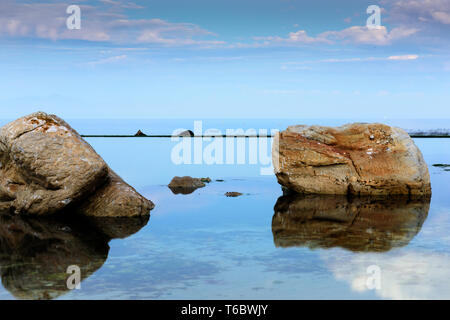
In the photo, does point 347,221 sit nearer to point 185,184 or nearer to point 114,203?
point 114,203

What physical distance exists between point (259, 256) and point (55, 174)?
724 centimetres

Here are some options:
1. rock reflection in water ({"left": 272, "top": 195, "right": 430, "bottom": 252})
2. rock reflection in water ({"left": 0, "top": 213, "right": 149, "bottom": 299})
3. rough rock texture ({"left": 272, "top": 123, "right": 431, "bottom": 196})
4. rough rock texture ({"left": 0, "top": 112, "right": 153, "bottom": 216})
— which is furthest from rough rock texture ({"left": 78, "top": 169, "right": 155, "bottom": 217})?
rough rock texture ({"left": 272, "top": 123, "right": 431, "bottom": 196})

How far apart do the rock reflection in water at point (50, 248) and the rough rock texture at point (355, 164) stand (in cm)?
727

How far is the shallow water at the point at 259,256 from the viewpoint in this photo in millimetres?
8727

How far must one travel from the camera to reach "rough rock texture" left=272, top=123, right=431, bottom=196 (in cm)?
1967

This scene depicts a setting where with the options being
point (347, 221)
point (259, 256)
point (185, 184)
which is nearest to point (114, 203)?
point (259, 256)

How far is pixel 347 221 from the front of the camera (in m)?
14.9

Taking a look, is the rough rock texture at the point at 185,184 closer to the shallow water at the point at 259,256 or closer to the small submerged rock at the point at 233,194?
the small submerged rock at the point at 233,194

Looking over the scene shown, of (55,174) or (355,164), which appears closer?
(55,174)

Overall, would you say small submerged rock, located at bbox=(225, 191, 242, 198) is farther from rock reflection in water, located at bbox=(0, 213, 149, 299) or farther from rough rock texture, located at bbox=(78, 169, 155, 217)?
rock reflection in water, located at bbox=(0, 213, 149, 299)

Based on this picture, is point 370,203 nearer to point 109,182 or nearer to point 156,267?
point 109,182

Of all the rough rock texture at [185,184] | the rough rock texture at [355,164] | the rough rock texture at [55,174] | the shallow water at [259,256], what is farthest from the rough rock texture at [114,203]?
the rough rock texture at [355,164]
